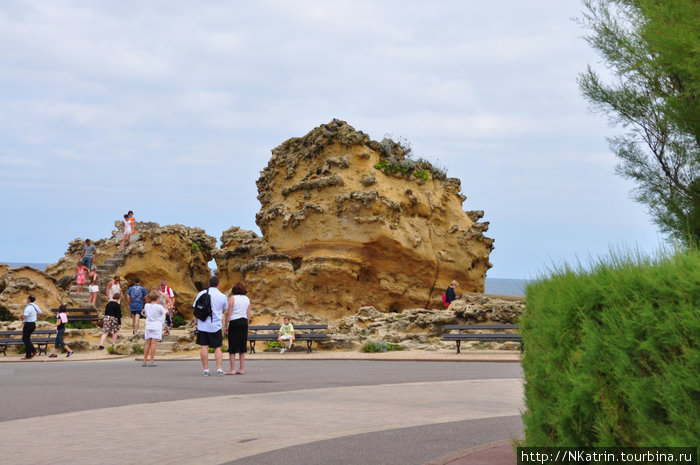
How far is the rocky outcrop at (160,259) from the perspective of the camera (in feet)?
117

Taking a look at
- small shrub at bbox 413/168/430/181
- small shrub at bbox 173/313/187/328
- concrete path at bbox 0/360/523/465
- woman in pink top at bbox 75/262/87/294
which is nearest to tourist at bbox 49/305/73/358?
concrete path at bbox 0/360/523/465

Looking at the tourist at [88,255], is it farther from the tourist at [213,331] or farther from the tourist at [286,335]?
the tourist at [213,331]

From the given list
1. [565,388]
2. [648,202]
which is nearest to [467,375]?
[648,202]

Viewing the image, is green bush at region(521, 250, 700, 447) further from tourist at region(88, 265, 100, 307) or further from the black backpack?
tourist at region(88, 265, 100, 307)

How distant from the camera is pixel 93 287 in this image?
32.3m

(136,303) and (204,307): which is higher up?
(136,303)

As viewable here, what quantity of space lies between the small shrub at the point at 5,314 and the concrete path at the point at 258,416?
16473mm

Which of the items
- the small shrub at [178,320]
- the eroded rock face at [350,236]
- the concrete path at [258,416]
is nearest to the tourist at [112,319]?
the eroded rock face at [350,236]

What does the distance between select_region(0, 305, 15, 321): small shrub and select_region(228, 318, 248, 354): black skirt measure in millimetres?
19604

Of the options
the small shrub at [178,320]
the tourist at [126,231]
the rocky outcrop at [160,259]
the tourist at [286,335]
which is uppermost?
the tourist at [126,231]

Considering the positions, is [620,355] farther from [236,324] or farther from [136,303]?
[136,303]

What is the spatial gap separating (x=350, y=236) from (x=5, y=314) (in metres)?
15.4

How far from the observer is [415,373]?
51.3 ft

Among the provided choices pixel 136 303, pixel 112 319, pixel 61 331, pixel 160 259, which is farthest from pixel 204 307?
→ pixel 160 259
